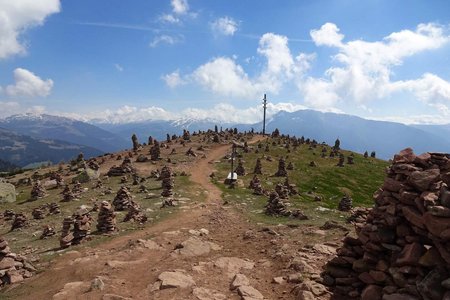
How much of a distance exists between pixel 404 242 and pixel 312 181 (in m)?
61.2

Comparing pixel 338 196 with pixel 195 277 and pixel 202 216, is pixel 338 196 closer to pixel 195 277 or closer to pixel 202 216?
pixel 202 216

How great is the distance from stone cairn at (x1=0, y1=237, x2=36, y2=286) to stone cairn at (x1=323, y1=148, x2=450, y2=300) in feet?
63.9

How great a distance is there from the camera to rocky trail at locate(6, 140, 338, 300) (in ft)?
65.3

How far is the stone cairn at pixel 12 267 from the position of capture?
23.9 metres

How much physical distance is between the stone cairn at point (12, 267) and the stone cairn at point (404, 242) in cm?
1948

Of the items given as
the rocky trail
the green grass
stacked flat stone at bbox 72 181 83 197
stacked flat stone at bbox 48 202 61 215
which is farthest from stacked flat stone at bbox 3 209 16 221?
the green grass

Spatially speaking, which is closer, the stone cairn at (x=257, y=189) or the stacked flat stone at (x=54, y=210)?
the stacked flat stone at (x=54, y=210)

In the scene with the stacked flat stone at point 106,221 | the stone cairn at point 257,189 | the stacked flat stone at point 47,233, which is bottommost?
the stacked flat stone at point 47,233

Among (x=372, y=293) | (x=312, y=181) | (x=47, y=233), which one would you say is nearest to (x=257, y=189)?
(x=312, y=181)

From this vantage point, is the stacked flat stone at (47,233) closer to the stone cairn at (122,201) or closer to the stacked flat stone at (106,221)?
the stacked flat stone at (106,221)

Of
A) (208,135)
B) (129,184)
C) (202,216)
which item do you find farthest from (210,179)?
(208,135)

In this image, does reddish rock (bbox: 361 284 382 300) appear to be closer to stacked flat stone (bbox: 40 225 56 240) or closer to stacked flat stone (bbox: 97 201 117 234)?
stacked flat stone (bbox: 97 201 117 234)

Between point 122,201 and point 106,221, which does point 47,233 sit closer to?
point 106,221

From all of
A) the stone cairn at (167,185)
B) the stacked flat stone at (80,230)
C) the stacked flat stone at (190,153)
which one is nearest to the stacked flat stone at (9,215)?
the stone cairn at (167,185)
